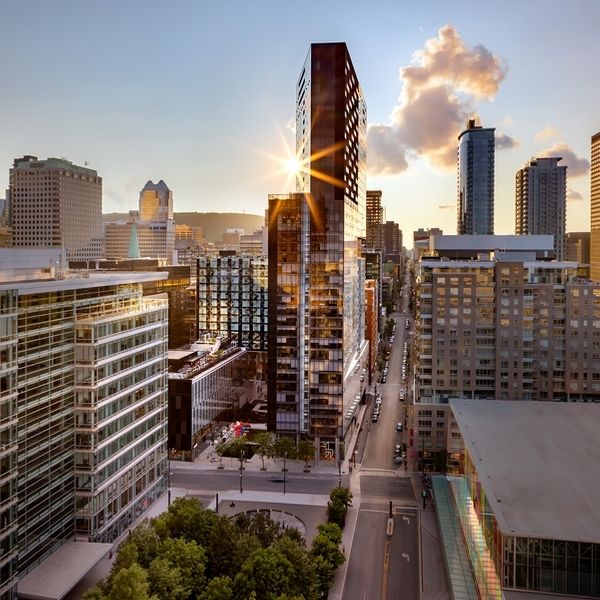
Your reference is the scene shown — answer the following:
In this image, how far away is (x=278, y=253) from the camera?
102438mm

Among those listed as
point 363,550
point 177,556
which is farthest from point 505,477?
point 177,556

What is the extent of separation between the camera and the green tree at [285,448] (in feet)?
313

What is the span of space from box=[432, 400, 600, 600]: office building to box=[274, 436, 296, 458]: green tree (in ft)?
76.4

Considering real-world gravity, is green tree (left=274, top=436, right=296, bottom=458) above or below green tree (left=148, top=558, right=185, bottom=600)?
below

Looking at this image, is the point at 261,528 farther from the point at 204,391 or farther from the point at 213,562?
the point at 204,391

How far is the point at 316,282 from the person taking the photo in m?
102

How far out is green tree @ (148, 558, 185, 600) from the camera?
50.1 metres

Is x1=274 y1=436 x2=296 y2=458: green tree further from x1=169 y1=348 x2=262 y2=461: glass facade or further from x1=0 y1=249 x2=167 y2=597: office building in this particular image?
x1=0 y1=249 x2=167 y2=597: office building

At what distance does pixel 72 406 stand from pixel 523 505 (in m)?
46.5

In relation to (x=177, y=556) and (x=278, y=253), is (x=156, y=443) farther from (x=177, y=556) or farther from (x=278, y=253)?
(x=278, y=253)

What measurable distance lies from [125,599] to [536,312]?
273 feet

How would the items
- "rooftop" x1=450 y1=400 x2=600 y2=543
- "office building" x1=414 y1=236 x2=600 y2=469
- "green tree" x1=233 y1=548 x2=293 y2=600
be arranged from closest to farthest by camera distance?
"rooftop" x1=450 y1=400 x2=600 y2=543 < "green tree" x1=233 y1=548 x2=293 y2=600 < "office building" x1=414 y1=236 x2=600 y2=469

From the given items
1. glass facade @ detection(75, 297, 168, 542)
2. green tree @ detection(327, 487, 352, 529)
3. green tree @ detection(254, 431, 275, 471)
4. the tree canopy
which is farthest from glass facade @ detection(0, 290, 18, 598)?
green tree @ detection(254, 431, 275, 471)

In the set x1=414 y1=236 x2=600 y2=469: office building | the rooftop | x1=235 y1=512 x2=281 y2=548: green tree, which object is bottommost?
x1=235 y1=512 x2=281 y2=548: green tree
